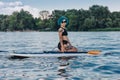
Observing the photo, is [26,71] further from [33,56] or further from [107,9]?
[107,9]

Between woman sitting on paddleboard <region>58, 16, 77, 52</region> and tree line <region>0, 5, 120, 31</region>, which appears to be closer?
woman sitting on paddleboard <region>58, 16, 77, 52</region>

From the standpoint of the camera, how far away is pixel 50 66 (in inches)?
766

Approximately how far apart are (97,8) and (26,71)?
160614mm

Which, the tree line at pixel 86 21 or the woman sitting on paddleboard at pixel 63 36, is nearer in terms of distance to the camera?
the woman sitting on paddleboard at pixel 63 36

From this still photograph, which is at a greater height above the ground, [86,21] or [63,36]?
[63,36]

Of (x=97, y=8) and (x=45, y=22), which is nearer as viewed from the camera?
(x=97, y=8)

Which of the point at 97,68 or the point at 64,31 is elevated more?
the point at 64,31

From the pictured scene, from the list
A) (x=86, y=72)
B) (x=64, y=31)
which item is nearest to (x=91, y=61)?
(x=64, y=31)

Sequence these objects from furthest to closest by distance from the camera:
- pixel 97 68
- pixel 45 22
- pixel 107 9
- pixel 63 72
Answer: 1. pixel 45 22
2. pixel 107 9
3. pixel 97 68
4. pixel 63 72

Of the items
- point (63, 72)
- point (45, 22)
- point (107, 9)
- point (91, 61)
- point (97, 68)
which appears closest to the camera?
point (63, 72)

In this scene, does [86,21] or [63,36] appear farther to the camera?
[86,21]

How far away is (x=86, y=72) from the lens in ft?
56.9

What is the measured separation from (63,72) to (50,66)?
231cm

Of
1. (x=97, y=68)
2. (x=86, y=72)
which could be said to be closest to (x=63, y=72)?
(x=86, y=72)
